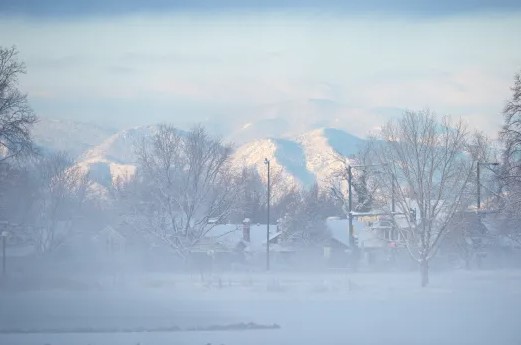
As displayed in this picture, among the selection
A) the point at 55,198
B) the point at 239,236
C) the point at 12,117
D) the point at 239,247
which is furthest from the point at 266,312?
the point at 55,198

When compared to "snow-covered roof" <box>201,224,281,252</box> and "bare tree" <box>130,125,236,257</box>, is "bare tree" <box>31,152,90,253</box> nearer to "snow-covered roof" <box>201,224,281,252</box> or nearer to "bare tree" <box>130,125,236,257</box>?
"bare tree" <box>130,125,236,257</box>

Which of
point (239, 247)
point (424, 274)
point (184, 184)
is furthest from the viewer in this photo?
point (239, 247)

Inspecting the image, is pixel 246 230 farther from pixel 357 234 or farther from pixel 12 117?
pixel 12 117

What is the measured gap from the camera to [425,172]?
4334 centimetres

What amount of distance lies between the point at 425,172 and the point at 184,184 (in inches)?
666

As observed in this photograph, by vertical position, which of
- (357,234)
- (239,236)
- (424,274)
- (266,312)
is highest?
(357,234)

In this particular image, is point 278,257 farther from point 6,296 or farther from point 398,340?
point 398,340

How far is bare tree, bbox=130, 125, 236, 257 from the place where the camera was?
51719 mm

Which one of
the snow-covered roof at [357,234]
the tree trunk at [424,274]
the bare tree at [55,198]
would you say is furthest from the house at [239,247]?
the tree trunk at [424,274]

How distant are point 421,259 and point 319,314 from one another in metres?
17.5

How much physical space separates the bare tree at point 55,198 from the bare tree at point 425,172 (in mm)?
28099

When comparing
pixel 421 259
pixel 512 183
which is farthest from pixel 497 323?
pixel 421 259

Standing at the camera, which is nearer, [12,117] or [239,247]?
[12,117]

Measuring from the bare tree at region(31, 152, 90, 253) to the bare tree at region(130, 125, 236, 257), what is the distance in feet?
37.4
